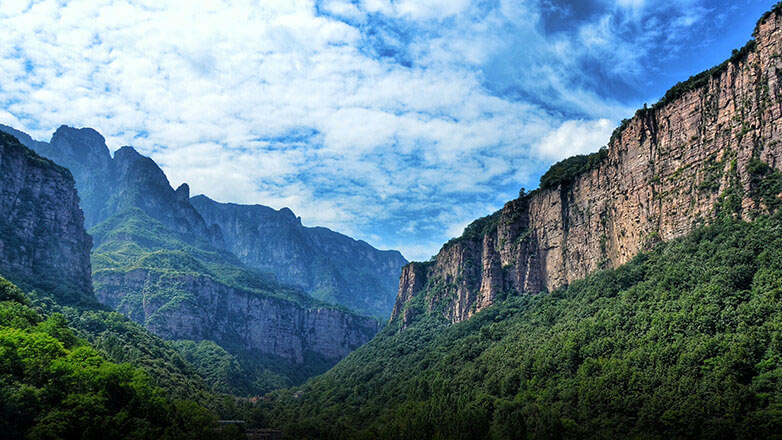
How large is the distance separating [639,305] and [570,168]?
5547 cm

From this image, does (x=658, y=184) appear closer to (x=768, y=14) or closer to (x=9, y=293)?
(x=768, y=14)

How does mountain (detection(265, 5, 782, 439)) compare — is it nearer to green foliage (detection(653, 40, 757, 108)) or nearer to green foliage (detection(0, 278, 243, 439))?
green foliage (detection(653, 40, 757, 108))

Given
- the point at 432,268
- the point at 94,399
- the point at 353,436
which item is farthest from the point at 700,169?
the point at 432,268

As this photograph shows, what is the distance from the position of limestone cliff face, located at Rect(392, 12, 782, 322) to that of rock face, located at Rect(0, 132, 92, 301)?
358 feet

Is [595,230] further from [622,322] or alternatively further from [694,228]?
[622,322]

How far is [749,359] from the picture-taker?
5262 centimetres

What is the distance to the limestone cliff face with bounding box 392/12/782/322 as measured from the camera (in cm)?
7344

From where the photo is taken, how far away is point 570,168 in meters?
124

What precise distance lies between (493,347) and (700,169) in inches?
1854

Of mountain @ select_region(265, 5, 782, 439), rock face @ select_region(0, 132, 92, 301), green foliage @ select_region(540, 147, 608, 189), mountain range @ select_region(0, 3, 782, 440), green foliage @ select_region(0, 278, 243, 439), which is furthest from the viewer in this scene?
rock face @ select_region(0, 132, 92, 301)

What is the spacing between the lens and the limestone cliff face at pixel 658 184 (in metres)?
73.4

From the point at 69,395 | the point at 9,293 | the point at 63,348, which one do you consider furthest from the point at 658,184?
the point at 9,293

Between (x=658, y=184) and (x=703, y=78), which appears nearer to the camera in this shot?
(x=703, y=78)

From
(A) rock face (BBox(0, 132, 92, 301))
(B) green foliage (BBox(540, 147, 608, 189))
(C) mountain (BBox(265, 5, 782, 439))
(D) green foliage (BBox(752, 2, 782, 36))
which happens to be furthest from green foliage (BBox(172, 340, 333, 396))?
(D) green foliage (BBox(752, 2, 782, 36))
